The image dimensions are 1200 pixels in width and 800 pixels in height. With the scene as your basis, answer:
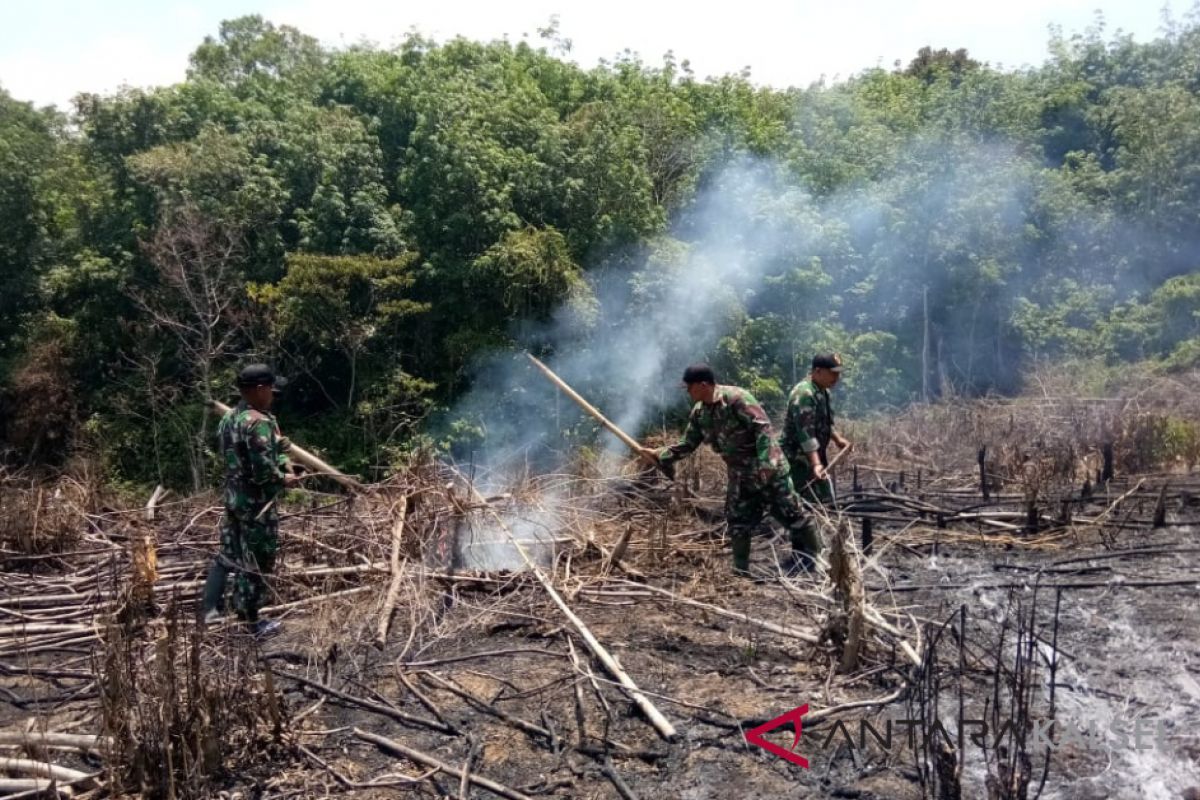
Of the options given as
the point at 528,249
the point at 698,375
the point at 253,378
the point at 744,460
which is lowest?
the point at 744,460

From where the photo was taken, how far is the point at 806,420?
22.6 ft

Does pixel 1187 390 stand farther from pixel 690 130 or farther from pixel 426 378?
pixel 426 378

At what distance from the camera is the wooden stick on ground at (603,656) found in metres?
4.38

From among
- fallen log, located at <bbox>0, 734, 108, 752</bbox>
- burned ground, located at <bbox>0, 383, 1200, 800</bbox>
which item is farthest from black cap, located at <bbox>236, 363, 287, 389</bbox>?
fallen log, located at <bbox>0, 734, 108, 752</bbox>

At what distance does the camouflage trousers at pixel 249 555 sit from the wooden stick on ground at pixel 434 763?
1729mm

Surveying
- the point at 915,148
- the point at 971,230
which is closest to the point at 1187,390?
the point at 971,230

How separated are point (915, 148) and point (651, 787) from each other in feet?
64.6

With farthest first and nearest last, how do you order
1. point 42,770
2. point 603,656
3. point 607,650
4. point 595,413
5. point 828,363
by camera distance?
point 595,413, point 828,363, point 607,650, point 603,656, point 42,770

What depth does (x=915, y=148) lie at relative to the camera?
21.2 m

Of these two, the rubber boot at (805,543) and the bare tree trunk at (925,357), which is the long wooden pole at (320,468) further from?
the bare tree trunk at (925,357)

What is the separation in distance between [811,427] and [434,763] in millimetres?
3790

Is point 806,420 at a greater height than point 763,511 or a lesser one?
greater

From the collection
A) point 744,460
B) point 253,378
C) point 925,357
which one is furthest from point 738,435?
point 925,357

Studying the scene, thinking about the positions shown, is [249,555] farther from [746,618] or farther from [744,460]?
[744,460]
